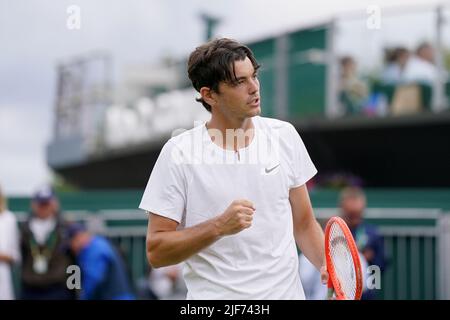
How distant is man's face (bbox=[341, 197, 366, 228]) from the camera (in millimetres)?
9852

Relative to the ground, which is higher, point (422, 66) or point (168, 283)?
point (422, 66)

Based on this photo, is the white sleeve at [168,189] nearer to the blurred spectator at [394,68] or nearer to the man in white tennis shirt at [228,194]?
the man in white tennis shirt at [228,194]

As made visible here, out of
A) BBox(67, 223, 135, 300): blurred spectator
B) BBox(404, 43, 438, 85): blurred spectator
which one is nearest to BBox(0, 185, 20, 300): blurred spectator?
BBox(67, 223, 135, 300): blurred spectator

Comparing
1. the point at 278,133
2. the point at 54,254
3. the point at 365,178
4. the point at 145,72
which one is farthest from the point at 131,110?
the point at 278,133

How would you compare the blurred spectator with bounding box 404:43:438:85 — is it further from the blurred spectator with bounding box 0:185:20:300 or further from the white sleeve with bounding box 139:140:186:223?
the white sleeve with bounding box 139:140:186:223

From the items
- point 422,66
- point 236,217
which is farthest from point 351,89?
point 236,217

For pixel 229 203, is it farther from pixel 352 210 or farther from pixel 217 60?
pixel 352 210

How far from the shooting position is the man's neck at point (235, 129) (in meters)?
4.98

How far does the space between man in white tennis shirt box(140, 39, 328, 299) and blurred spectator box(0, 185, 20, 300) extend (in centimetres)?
652

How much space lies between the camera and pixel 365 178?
17.1 metres

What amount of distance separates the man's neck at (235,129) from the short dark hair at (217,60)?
146 millimetres

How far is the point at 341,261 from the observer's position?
17.0 feet

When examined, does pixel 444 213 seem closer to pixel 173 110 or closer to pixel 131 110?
pixel 173 110

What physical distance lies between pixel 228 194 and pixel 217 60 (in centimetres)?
58
